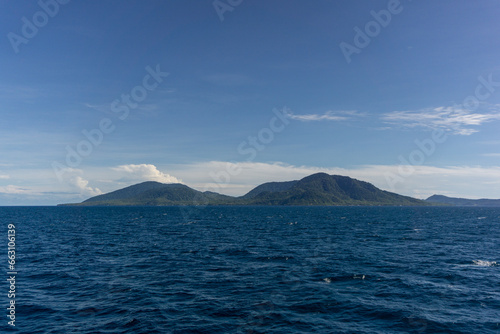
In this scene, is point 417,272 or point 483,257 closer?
point 417,272

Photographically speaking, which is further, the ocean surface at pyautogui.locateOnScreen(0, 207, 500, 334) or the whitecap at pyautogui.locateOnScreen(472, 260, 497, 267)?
the whitecap at pyautogui.locateOnScreen(472, 260, 497, 267)

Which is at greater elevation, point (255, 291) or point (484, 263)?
point (484, 263)

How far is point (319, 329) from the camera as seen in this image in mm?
25516

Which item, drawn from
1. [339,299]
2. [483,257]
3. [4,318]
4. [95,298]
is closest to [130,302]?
[95,298]

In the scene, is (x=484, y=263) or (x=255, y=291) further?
(x=484, y=263)

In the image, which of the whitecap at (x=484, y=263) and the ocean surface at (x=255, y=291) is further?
the whitecap at (x=484, y=263)

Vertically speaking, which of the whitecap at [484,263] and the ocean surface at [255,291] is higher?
the whitecap at [484,263]

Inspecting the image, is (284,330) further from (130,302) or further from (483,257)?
(483,257)

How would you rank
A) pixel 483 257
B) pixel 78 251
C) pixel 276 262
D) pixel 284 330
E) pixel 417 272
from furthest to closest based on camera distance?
pixel 78 251 < pixel 483 257 < pixel 276 262 < pixel 417 272 < pixel 284 330

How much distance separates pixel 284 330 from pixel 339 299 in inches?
399

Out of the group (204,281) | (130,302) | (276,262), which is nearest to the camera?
(130,302)

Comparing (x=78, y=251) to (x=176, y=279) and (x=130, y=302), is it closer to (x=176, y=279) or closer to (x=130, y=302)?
(x=176, y=279)

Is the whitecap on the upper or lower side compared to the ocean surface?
upper

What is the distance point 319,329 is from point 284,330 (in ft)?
10.2
